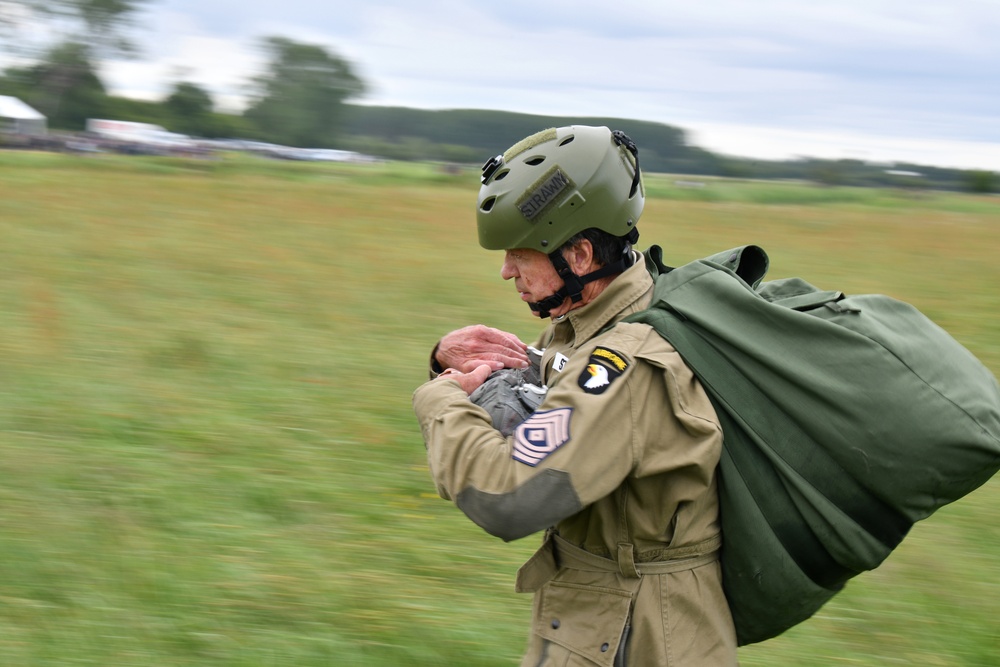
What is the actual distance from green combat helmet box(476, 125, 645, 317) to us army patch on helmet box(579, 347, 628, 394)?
33 cm

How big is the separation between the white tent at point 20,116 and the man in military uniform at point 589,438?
33686 mm

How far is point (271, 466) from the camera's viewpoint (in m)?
6.42

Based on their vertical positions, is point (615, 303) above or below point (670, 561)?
above

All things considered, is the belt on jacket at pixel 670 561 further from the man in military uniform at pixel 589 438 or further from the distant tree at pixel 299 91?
the distant tree at pixel 299 91

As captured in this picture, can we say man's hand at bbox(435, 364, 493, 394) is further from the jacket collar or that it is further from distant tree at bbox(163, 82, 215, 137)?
distant tree at bbox(163, 82, 215, 137)

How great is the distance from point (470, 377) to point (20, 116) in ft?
121

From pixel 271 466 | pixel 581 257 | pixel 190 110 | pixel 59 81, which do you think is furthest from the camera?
pixel 59 81

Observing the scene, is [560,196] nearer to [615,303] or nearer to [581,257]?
[581,257]

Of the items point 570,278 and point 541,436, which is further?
point 570,278

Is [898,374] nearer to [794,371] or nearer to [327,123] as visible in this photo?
[794,371]

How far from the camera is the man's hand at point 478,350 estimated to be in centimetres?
256

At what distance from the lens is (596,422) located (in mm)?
2113

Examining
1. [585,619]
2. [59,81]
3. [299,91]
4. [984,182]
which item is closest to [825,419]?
[585,619]

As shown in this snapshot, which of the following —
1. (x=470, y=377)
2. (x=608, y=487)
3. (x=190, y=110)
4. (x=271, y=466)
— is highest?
(x=470, y=377)
